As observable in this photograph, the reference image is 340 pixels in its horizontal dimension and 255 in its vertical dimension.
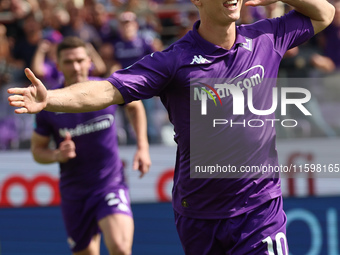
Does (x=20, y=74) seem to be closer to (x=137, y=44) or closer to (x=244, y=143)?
(x=137, y=44)

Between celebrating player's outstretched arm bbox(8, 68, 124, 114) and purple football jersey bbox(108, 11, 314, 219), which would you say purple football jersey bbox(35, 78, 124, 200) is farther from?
celebrating player's outstretched arm bbox(8, 68, 124, 114)

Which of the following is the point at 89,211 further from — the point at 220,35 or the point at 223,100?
the point at 220,35

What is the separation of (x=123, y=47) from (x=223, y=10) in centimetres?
589

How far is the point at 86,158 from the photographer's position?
22.2ft

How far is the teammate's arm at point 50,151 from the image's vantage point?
20.5 feet

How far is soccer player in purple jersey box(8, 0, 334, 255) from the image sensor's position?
4.29m

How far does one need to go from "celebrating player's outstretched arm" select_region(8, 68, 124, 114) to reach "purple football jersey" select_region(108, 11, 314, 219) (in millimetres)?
212

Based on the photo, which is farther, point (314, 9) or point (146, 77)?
point (314, 9)

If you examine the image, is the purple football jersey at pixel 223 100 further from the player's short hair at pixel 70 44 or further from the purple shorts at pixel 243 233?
the player's short hair at pixel 70 44

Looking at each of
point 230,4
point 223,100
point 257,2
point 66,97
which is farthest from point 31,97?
point 257,2

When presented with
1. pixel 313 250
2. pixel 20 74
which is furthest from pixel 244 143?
pixel 20 74

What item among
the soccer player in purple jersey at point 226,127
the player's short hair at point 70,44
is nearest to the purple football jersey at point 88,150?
the player's short hair at point 70,44

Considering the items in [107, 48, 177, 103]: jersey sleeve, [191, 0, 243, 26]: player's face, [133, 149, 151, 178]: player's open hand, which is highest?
[191, 0, 243, 26]: player's face

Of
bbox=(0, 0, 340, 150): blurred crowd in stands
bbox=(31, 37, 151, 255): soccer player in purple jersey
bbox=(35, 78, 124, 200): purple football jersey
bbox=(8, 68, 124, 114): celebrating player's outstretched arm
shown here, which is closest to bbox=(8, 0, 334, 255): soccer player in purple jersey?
bbox=(8, 68, 124, 114): celebrating player's outstretched arm
